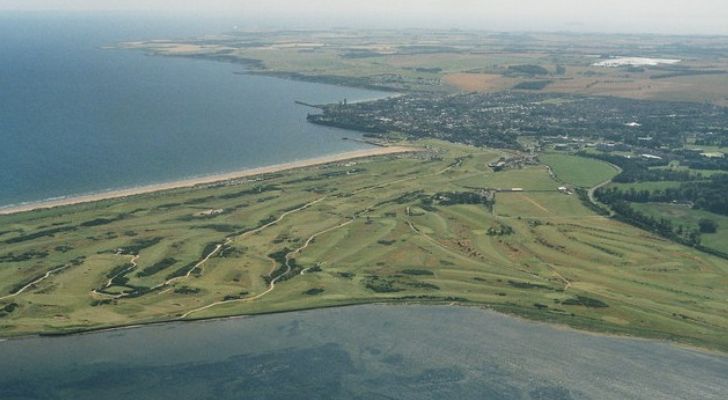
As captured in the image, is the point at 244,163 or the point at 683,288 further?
the point at 244,163

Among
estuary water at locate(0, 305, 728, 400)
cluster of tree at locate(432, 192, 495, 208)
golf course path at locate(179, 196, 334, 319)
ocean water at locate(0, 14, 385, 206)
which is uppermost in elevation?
ocean water at locate(0, 14, 385, 206)

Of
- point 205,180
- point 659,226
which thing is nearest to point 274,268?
point 205,180

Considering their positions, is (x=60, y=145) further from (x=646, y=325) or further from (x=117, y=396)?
(x=646, y=325)

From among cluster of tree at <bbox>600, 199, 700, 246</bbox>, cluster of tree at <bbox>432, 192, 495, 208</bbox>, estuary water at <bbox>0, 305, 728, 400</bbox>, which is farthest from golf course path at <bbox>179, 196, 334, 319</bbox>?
cluster of tree at <bbox>600, 199, 700, 246</bbox>

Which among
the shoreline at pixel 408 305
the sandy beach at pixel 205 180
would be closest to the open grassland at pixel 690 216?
the shoreline at pixel 408 305

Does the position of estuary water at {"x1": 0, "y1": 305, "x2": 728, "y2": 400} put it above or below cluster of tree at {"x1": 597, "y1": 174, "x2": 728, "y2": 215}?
below

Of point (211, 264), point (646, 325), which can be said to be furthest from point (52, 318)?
point (646, 325)

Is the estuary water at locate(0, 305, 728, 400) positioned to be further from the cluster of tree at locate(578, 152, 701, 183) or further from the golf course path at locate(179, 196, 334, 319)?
the cluster of tree at locate(578, 152, 701, 183)
